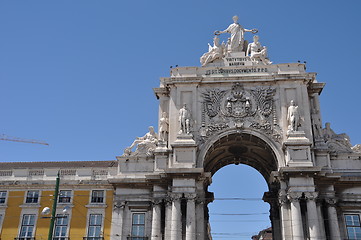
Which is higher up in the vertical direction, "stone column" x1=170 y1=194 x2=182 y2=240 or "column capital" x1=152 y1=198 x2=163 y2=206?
"column capital" x1=152 y1=198 x2=163 y2=206

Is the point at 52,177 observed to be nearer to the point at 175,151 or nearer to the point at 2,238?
the point at 2,238

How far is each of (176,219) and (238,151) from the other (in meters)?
10.0

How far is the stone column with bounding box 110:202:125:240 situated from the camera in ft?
110

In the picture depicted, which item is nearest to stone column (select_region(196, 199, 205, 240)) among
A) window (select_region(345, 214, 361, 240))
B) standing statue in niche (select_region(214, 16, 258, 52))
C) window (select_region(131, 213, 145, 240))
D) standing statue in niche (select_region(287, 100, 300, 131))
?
window (select_region(131, 213, 145, 240))

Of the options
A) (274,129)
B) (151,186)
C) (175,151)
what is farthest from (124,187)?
(274,129)

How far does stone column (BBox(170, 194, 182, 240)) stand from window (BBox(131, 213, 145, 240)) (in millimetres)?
2861

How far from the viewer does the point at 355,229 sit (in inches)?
1278

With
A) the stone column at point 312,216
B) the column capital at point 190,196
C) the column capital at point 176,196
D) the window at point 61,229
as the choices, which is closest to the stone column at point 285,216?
the stone column at point 312,216

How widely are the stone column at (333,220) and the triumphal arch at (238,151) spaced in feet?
0.23

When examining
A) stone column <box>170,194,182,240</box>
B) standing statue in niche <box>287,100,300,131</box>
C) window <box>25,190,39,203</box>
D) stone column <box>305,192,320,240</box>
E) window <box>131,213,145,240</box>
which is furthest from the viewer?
window <box>25,190,39,203</box>

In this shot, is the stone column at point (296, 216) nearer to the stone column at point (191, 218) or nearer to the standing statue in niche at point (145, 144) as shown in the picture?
the stone column at point (191, 218)

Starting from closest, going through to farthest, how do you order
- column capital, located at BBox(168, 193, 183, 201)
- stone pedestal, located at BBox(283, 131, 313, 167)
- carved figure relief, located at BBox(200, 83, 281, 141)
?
column capital, located at BBox(168, 193, 183, 201) < stone pedestal, located at BBox(283, 131, 313, 167) < carved figure relief, located at BBox(200, 83, 281, 141)

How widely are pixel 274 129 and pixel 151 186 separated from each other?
10.4 meters

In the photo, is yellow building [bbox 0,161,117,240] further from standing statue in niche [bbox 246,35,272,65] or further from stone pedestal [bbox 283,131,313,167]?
standing statue in niche [bbox 246,35,272,65]
